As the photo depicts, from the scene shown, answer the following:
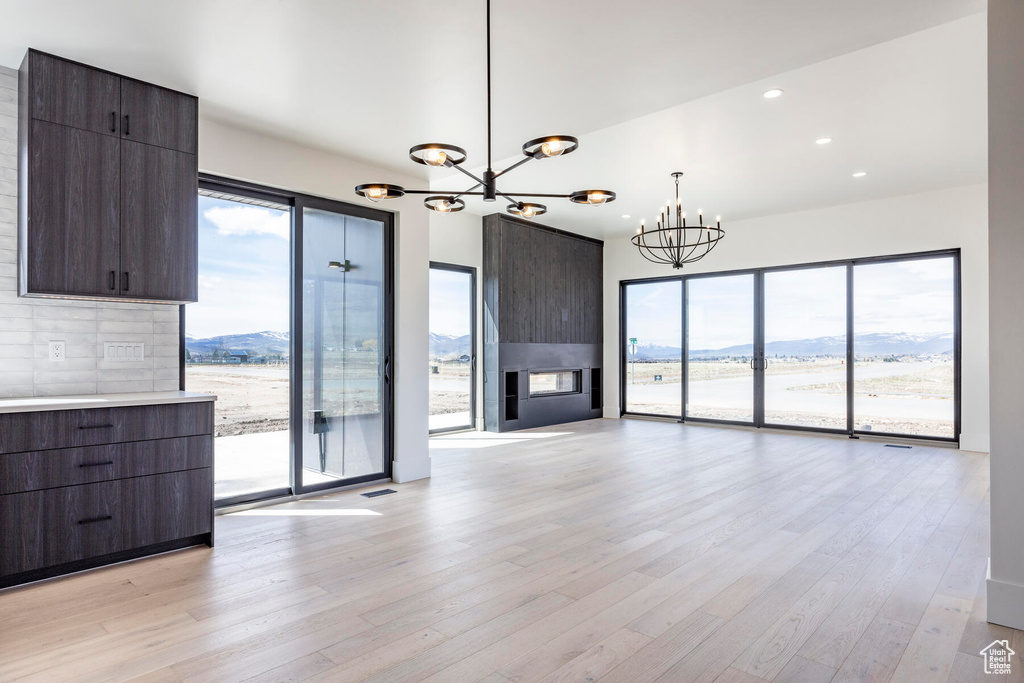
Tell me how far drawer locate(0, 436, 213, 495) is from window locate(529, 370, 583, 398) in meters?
5.41

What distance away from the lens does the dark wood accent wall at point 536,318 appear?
7844 millimetres

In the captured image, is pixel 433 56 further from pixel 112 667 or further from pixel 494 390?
pixel 494 390

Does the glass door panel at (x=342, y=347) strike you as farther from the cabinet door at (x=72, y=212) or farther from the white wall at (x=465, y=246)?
the white wall at (x=465, y=246)

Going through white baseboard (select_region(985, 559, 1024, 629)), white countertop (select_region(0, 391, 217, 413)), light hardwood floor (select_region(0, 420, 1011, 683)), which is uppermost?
white countertop (select_region(0, 391, 217, 413))

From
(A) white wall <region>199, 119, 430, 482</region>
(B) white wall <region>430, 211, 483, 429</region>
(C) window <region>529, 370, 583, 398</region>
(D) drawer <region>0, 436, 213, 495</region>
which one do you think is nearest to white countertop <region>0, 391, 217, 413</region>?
(D) drawer <region>0, 436, 213, 495</region>

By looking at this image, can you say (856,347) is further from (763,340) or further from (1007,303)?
(1007,303)

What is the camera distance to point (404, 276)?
5000mm

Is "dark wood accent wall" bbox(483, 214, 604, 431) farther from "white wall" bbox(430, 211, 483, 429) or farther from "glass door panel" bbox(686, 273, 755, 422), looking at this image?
"glass door panel" bbox(686, 273, 755, 422)

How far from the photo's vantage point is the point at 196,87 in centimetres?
341

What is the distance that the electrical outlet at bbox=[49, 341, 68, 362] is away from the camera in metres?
3.24

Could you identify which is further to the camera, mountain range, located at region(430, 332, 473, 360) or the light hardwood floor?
mountain range, located at region(430, 332, 473, 360)

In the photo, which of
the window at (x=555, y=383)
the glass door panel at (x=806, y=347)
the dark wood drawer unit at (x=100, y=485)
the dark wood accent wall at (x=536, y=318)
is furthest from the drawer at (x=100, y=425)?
the glass door panel at (x=806, y=347)

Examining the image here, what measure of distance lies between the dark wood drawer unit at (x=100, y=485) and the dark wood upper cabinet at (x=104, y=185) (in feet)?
2.43

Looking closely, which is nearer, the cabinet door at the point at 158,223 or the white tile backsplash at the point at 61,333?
the white tile backsplash at the point at 61,333
